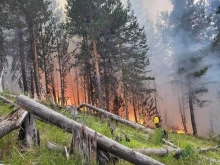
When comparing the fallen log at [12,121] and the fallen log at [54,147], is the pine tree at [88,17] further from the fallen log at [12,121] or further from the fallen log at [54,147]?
the fallen log at [54,147]

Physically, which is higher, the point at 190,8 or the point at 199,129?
the point at 190,8

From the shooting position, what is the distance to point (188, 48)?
3903cm

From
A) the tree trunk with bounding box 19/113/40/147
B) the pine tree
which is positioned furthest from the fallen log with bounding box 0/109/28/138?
the pine tree

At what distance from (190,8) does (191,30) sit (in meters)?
3.08

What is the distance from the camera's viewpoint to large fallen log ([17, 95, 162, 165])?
355cm

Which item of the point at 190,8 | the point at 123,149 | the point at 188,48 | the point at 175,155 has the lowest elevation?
the point at 175,155

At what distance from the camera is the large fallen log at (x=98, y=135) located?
3549 millimetres

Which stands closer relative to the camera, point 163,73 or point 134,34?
point 134,34

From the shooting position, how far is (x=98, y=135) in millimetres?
3742

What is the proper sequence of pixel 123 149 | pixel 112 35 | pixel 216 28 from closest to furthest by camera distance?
pixel 123 149 → pixel 112 35 → pixel 216 28

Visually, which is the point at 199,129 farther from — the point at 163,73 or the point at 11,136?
the point at 11,136

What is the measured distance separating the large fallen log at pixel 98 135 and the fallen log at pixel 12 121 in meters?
0.14

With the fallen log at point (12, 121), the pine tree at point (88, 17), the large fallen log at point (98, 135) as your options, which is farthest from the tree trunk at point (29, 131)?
the pine tree at point (88, 17)

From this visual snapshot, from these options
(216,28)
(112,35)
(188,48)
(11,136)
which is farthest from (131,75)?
(216,28)
